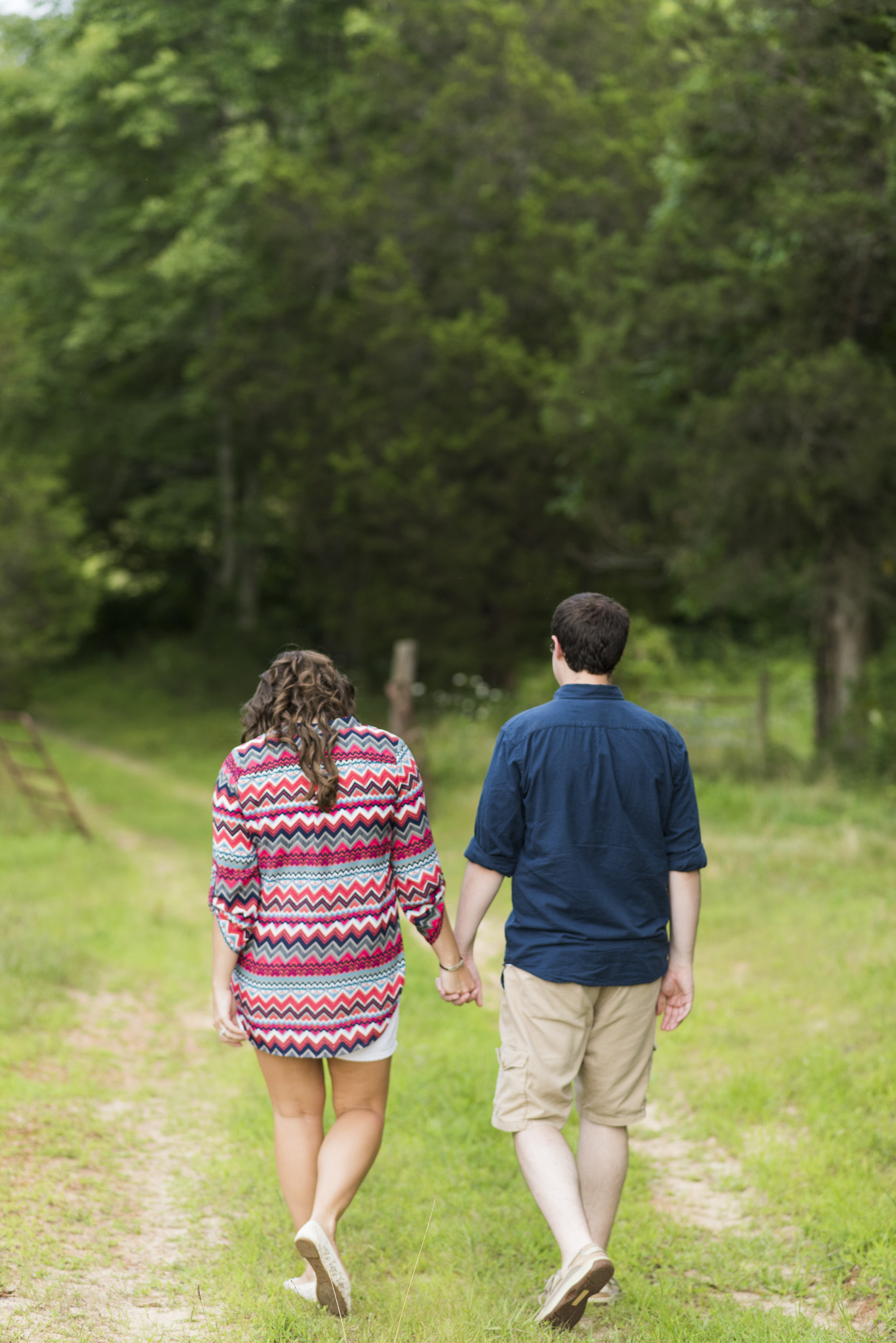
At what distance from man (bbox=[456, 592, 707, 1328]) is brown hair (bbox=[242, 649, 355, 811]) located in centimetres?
44

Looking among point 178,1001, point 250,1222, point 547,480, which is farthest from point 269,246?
point 250,1222

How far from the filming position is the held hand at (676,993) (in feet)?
12.0

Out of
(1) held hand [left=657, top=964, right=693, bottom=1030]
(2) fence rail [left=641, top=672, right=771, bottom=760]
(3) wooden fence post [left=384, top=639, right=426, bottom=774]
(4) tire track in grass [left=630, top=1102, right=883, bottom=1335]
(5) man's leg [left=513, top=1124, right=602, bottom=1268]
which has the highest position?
(1) held hand [left=657, top=964, right=693, bottom=1030]

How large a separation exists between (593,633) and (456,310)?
18014mm

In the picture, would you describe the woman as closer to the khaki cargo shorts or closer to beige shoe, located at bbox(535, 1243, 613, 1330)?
the khaki cargo shorts

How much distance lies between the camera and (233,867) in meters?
3.48

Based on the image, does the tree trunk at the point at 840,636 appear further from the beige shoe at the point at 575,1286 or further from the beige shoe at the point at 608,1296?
the beige shoe at the point at 575,1286

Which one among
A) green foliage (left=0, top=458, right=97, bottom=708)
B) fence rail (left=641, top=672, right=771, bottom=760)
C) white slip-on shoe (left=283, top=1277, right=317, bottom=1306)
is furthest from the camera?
green foliage (left=0, top=458, right=97, bottom=708)

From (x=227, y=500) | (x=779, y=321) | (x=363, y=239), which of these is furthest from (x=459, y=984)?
(x=227, y=500)

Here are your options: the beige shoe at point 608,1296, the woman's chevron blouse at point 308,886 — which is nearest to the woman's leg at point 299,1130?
the woman's chevron blouse at point 308,886

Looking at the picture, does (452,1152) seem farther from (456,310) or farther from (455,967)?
(456,310)

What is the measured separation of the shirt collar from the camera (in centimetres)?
356

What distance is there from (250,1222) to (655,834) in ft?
7.06

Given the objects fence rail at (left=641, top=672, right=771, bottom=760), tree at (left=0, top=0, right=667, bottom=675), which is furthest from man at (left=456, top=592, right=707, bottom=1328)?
tree at (left=0, top=0, right=667, bottom=675)
